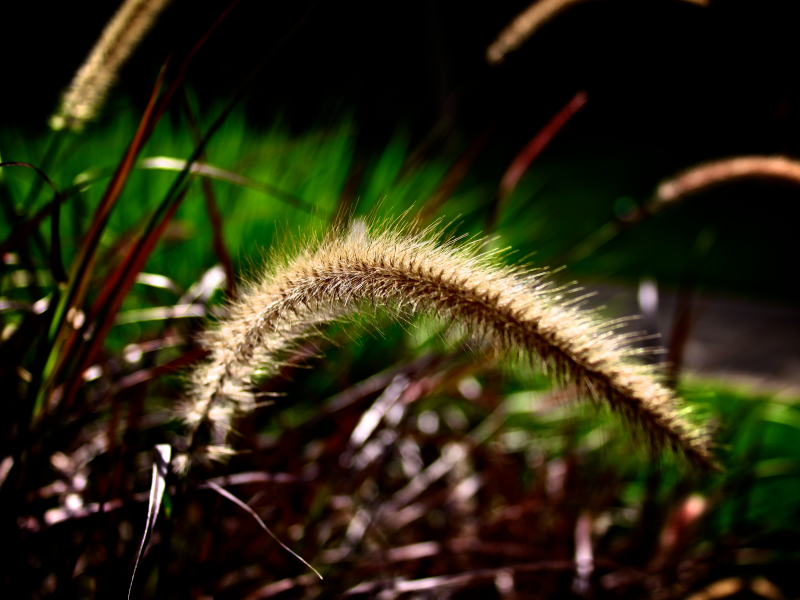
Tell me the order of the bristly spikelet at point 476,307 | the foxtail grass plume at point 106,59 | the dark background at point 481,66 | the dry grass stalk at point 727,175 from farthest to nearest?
the dark background at point 481,66 → the dry grass stalk at point 727,175 → the foxtail grass plume at point 106,59 → the bristly spikelet at point 476,307

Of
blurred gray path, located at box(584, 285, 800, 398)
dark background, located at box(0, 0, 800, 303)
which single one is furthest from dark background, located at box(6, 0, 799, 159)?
blurred gray path, located at box(584, 285, 800, 398)

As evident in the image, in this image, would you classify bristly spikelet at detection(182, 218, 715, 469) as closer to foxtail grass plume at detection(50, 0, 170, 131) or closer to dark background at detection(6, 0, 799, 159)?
foxtail grass plume at detection(50, 0, 170, 131)

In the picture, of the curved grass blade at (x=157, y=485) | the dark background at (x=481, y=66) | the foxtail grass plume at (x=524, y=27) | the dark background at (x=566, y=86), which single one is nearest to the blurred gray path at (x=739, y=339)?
the dark background at (x=566, y=86)

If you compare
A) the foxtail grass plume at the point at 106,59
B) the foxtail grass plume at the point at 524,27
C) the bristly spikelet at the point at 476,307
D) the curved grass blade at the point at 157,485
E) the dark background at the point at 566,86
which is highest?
the dark background at the point at 566,86

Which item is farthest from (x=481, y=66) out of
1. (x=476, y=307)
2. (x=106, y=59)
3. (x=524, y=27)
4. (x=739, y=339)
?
(x=739, y=339)

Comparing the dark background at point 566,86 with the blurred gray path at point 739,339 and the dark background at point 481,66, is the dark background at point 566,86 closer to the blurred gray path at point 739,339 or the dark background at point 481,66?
the dark background at point 481,66

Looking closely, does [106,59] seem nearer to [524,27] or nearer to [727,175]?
[524,27]

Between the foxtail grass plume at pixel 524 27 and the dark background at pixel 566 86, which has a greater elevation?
the dark background at pixel 566 86
